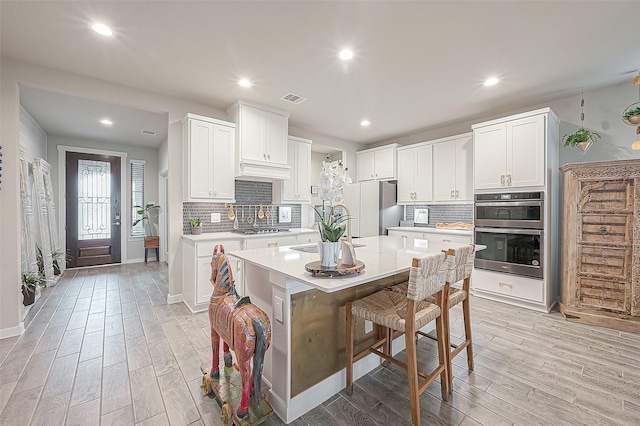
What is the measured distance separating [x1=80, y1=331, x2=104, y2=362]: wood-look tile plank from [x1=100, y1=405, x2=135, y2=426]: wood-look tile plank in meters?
0.89

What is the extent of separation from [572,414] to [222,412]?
2.11 metres

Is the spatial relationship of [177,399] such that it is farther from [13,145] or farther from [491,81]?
[491,81]

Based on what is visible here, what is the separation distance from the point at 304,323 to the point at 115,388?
1.45 m

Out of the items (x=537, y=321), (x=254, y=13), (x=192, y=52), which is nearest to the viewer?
(x=254, y=13)

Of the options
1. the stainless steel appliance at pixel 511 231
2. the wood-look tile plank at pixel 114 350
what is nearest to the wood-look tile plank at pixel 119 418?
the wood-look tile plank at pixel 114 350

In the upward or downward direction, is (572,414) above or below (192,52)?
below

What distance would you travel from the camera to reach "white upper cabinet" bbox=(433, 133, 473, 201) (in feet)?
13.8

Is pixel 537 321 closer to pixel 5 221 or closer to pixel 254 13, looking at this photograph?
pixel 254 13

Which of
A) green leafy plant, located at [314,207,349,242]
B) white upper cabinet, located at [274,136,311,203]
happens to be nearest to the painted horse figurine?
green leafy plant, located at [314,207,349,242]

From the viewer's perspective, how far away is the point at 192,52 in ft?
8.18

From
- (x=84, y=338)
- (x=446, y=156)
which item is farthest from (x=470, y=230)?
(x=84, y=338)

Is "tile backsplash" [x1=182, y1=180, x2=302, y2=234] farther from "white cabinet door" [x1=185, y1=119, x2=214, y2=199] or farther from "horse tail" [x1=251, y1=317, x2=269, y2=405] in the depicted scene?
"horse tail" [x1=251, y1=317, x2=269, y2=405]

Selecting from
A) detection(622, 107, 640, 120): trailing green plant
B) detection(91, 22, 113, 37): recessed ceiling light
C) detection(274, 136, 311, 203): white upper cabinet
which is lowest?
detection(274, 136, 311, 203): white upper cabinet

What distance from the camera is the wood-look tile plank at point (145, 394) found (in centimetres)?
165
